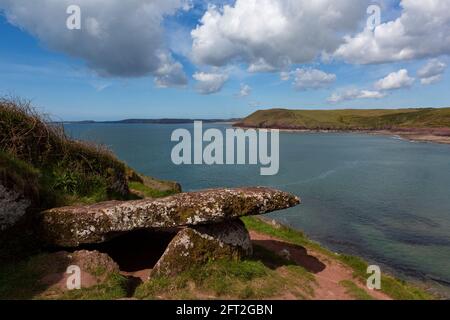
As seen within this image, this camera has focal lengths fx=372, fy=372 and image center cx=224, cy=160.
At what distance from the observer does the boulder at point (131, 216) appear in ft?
40.8

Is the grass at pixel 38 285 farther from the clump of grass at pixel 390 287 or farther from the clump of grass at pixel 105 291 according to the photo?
the clump of grass at pixel 390 287

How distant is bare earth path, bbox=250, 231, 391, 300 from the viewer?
13.4 m

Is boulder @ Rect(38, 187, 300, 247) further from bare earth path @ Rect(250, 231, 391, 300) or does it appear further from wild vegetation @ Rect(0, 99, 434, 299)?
bare earth path @ Rect(250, 231, 391, 300)

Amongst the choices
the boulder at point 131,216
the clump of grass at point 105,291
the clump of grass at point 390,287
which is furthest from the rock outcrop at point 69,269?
the clump of grass at point 390,287

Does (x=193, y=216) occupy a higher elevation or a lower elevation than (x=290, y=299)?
higher

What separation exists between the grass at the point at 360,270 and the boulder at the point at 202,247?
6.54m

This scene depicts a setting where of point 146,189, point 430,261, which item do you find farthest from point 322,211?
point 146,189

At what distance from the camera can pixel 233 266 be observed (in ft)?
42.3

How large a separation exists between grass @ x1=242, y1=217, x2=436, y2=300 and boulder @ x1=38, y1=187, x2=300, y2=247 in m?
7.47

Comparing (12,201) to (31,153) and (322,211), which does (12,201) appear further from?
(322,211)

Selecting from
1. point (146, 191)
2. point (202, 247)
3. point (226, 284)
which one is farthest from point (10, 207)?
point (146, 191)

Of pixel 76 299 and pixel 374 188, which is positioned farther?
pixel 374 188
